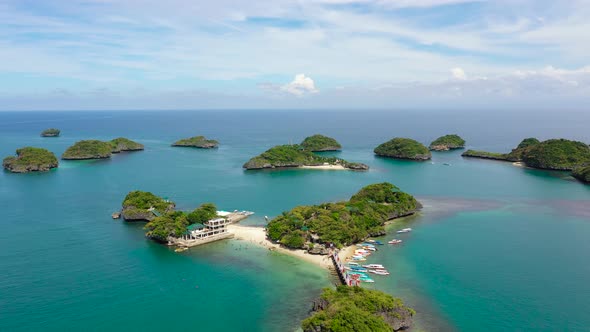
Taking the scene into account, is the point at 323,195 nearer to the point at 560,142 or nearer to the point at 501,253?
the point at 501,253

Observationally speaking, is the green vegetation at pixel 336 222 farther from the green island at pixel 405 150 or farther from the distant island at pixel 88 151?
the distant island at pixel 88 151

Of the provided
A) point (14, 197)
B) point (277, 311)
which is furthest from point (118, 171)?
point (277, 311)

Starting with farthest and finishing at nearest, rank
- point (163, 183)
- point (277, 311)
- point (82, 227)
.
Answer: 1. point (163, 183)
2. point (82, 227)
3. point (277, 311)

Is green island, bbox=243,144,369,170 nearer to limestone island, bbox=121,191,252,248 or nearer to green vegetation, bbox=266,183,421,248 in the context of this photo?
green vegetation, bbox=266,183,421,248

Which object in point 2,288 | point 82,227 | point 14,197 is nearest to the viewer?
point 2,288

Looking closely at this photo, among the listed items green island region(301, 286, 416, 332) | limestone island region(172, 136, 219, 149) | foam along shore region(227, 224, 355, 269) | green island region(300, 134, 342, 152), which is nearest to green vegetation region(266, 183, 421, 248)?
foam along shore region(227, 224, 355, 269)

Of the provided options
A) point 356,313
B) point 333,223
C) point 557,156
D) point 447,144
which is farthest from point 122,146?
point 557,156

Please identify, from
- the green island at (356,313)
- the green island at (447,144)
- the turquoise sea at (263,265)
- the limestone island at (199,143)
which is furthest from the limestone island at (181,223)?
the green island at (447,144)
